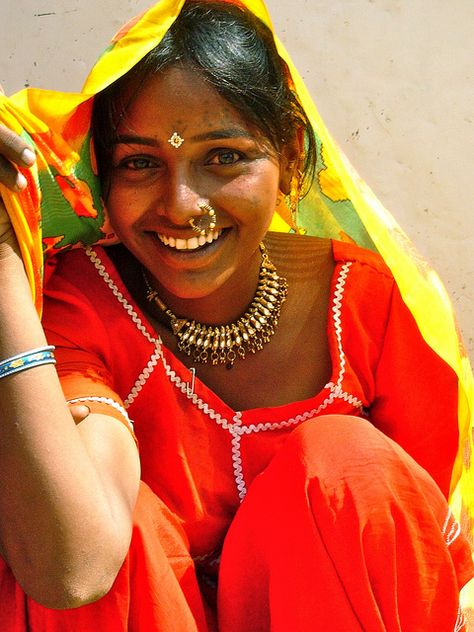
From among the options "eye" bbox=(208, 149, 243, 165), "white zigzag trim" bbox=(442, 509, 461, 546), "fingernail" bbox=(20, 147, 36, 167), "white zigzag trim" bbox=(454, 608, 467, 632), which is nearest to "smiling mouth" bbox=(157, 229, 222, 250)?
"eye" bbox=(208, 149, 243, 165)

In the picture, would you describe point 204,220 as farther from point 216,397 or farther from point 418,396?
point 418,396

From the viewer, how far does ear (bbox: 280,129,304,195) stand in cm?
187

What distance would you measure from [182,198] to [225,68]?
224mm

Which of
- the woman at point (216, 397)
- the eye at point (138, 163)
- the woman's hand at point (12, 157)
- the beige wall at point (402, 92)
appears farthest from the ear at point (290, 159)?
the beige wall at point (402, 92)

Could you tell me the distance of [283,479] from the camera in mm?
1597

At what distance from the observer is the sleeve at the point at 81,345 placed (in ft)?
5.38

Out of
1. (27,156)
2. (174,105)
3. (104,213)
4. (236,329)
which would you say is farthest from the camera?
(236,329)

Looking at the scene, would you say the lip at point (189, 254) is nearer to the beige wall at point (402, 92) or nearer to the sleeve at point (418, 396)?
the sleeve at point (418, 396)

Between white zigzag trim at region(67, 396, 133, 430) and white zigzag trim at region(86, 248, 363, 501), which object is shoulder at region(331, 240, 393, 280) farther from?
white zigzag trim at region(67, 396, 133, 430)

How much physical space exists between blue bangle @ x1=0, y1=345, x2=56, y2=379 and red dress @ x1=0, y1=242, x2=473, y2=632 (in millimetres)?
161

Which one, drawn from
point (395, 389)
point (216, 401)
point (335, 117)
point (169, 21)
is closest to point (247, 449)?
point (216, 401)

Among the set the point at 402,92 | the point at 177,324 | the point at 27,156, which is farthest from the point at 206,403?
the point at 402,92

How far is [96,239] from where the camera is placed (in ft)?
6.02

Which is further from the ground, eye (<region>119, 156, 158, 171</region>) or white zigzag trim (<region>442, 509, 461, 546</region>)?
eye (<region>119, 156, 158, 171</region>)
